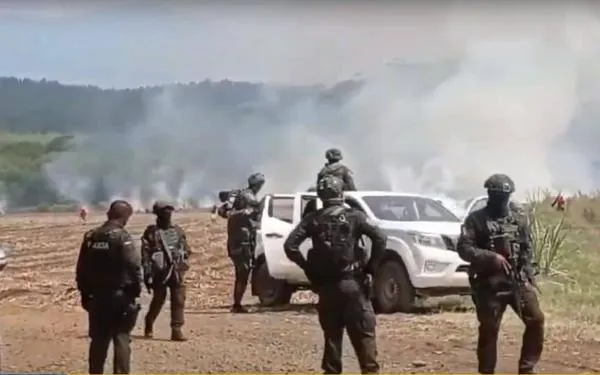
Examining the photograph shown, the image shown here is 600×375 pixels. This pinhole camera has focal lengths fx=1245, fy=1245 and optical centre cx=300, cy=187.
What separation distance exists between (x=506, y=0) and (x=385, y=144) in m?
1.51

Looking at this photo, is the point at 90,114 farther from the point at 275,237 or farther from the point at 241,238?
the point at 275,237

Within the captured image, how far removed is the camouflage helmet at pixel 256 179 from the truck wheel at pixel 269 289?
5.46 ft

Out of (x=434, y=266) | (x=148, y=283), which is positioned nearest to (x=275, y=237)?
(x=434, y=266)

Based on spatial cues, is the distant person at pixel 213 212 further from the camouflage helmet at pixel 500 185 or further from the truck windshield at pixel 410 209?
the camouflage helmet at pixel 500 185

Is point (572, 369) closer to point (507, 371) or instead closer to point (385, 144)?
point (507, 371)

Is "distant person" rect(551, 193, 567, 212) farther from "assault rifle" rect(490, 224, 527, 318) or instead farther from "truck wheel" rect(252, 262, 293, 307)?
"assault rifle" rect(490, 224, 527, 318)

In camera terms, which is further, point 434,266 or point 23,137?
point 434,266

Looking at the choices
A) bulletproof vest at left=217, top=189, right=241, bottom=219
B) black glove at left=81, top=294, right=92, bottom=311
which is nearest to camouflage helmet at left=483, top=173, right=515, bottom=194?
black glove at left=81, top=294, right=92, bottom=311

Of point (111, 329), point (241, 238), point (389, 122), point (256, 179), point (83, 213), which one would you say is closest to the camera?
point (111, 329)

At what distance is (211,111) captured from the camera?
31.1 feet

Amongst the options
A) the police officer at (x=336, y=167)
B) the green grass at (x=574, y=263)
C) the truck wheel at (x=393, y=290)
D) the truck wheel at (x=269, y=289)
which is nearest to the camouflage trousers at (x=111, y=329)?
the police officer at (x=336, y=167)

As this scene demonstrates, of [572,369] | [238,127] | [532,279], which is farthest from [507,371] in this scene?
[238,127]

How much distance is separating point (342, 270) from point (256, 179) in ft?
9.76

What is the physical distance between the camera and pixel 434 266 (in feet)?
32.9
